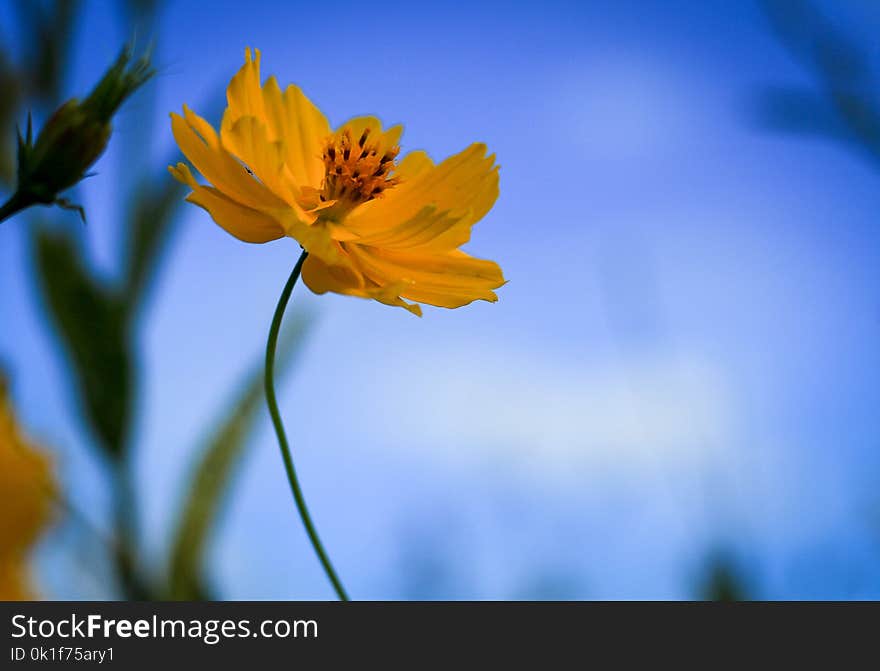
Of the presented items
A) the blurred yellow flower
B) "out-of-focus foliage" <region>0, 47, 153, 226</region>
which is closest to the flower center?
"out-of-focus foliage" <region>0, 47, 153, 226</region>

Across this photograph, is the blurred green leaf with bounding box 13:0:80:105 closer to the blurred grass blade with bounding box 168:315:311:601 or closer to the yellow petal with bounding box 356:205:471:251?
the blurred grass blade with bounding box 168:315:311:601

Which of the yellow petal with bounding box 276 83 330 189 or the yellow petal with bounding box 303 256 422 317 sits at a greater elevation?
the yellow petal with bounding box 276 83 330 189

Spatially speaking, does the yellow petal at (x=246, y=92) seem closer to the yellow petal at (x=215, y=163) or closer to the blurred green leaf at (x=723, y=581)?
the yellow petal at (x=215, y=163)

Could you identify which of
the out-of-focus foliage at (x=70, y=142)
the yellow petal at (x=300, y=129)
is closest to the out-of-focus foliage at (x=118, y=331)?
the yellow petal at (x=300, y=129)

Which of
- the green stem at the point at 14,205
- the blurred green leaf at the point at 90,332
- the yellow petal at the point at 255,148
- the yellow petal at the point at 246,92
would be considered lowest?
the green stem at the point at 14,205

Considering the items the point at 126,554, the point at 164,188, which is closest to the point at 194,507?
the point at 126,554

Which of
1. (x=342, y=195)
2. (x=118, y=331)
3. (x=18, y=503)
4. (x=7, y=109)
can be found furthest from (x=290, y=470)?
(x=7, y=109)
